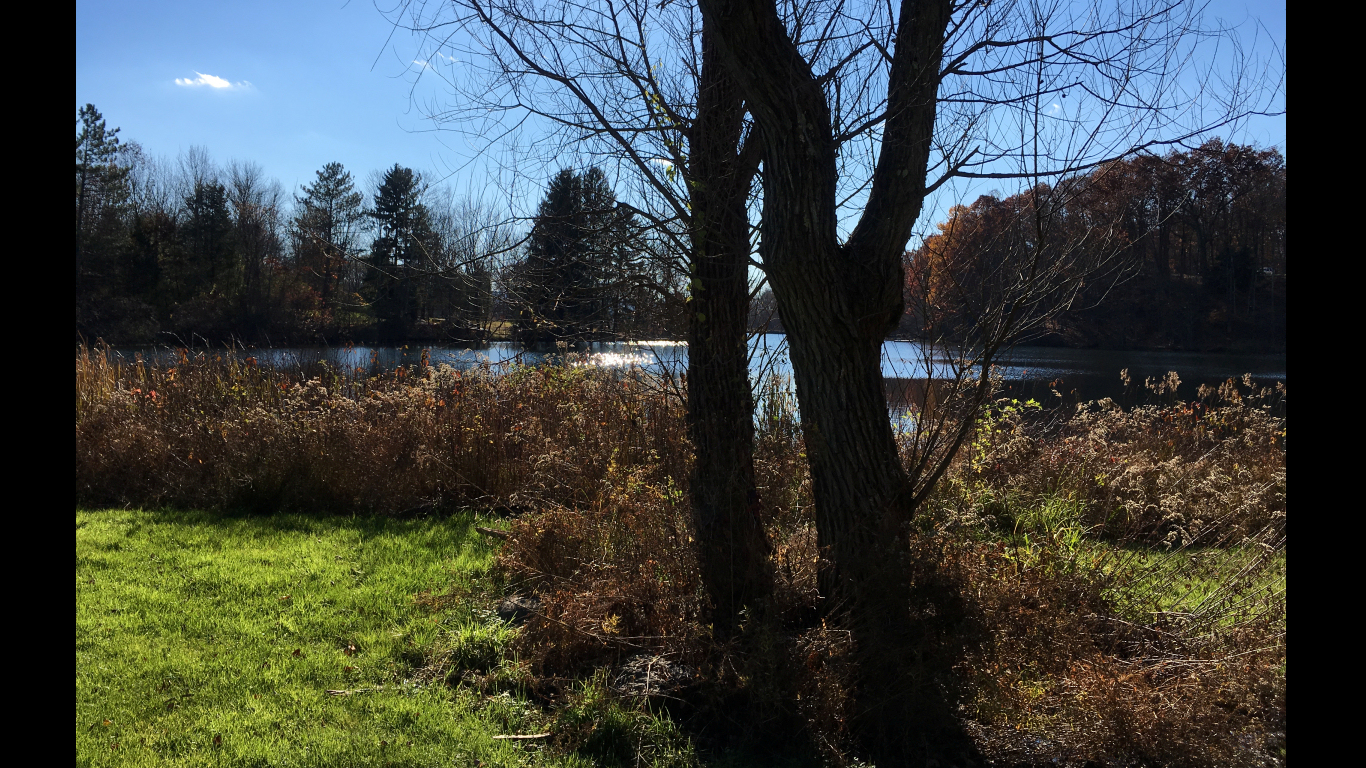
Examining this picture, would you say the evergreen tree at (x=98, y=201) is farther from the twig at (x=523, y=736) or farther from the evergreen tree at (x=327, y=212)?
the twig at (x=523, y=736)

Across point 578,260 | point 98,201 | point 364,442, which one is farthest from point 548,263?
point 98,201

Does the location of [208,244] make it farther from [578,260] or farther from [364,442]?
[578,260]

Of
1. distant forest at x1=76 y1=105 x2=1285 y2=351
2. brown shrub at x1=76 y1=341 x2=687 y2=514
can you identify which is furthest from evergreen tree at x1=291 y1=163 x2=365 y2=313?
brown shrub at x1=76 y1=341 x2=687 y2=514

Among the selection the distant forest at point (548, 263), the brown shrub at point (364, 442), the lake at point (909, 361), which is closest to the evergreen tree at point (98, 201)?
the distant forest at point (548, 263)

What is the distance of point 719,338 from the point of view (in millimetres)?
4348

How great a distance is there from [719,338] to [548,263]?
1.21 m

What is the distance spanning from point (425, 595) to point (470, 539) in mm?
1357

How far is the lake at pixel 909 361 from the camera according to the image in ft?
16.0

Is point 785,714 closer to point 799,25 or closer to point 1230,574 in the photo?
point 1230,574

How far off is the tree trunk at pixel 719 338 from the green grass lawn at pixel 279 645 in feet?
4.71

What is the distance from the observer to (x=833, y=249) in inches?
149

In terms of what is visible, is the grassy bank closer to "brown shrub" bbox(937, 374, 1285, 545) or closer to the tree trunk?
the tree trunk
